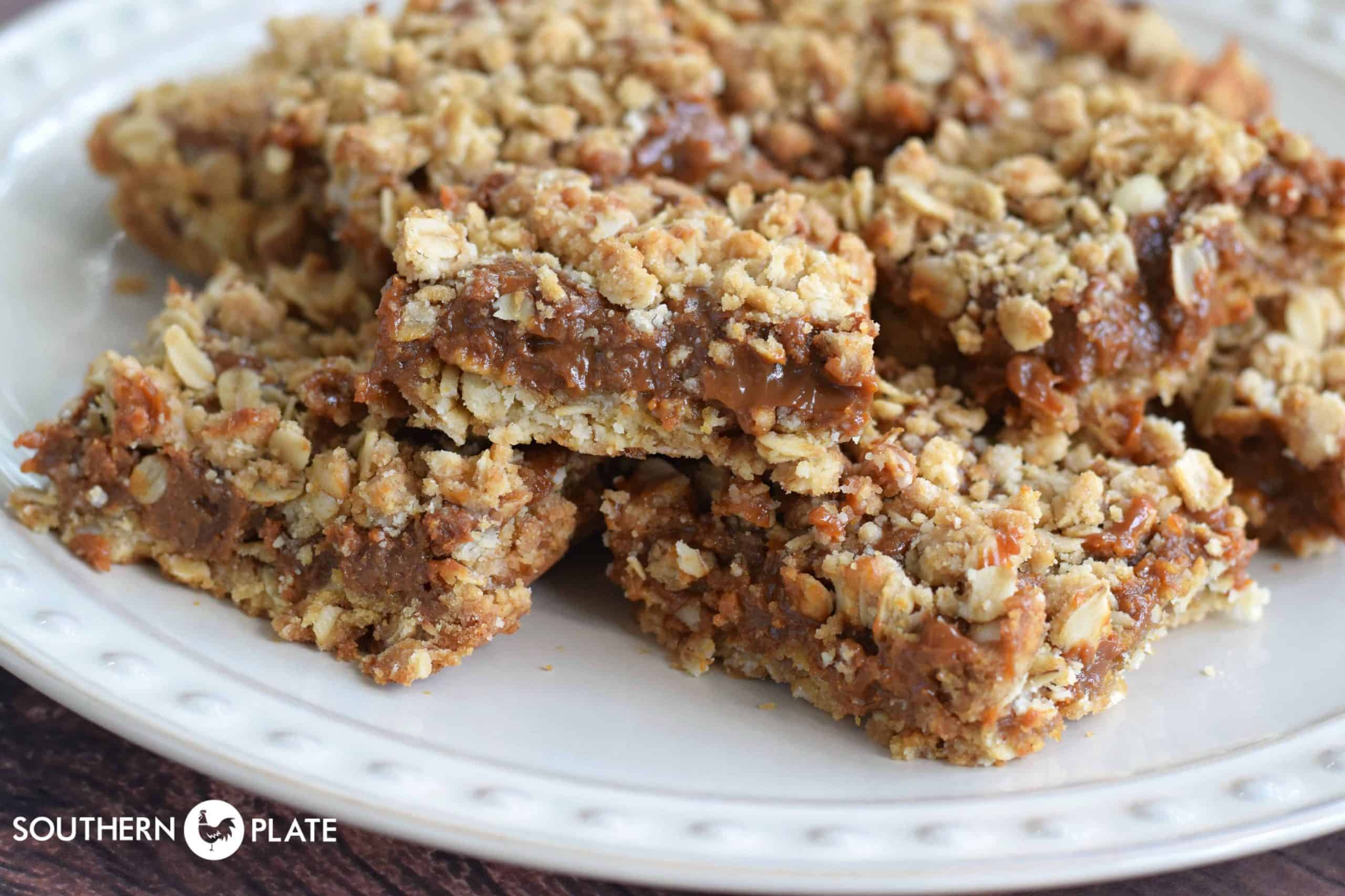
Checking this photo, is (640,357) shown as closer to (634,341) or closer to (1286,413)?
(634,341)

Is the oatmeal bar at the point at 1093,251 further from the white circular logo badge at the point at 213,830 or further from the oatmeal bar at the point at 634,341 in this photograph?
the white circular logo badge at the point at 213,830

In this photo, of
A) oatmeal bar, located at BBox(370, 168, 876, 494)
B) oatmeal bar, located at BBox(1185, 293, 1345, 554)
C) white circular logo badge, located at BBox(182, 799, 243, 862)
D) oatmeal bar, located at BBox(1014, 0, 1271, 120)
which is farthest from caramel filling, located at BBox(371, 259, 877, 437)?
oatmeal bar, located at BBox(1014, 0, 1271, 120)

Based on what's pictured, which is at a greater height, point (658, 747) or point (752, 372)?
point (752, 372)

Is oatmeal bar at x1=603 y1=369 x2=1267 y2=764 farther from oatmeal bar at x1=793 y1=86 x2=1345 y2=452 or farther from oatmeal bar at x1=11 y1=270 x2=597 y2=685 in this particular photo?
oatmeal bar at x1=11 y1=270 x2=597 y2=685

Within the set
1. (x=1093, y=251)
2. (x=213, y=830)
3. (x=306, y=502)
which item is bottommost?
(x=213, y=830)

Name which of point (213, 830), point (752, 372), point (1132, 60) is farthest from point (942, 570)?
point (1132, 60)

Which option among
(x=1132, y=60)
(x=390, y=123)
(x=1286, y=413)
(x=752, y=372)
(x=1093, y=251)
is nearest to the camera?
(x=752, y=372)
